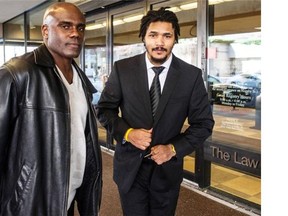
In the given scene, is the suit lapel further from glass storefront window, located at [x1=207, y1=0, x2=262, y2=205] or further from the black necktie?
glass storefront window, located at [x1=207, y1=0, x2=262, y2=205]

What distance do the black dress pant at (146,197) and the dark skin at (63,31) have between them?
0.71 metres

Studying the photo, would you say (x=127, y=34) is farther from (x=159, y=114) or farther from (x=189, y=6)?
(x=159, y=114)

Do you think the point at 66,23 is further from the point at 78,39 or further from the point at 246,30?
the point at 246,30

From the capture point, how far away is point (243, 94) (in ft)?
10.4

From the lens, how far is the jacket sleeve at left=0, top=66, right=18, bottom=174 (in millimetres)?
1177

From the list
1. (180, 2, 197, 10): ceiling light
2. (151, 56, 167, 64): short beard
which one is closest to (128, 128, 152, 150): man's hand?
(151, 56, 167, 64): short beard

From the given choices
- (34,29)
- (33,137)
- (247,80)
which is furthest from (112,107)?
(34,29)

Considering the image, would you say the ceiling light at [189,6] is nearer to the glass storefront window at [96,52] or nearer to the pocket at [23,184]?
the glass storefront window at [96,52]

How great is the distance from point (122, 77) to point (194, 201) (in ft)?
6.58

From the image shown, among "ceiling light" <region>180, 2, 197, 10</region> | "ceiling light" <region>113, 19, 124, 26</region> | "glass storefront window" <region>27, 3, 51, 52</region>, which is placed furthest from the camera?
"glass storefront window" <region>27, 3, 51, 52</region>

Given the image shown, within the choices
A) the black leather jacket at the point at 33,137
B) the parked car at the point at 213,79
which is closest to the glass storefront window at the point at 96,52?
the parked car at the point at 213,79

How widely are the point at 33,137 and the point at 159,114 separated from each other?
68 centimetres

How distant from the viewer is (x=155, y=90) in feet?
5.73

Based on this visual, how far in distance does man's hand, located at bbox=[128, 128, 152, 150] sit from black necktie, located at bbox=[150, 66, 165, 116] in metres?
0.17
